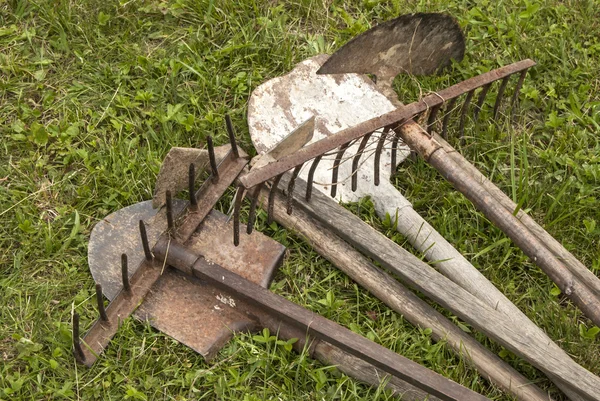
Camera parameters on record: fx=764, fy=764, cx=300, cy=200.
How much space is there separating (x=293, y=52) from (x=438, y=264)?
148cm

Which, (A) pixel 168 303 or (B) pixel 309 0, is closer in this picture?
(A) pixel 168 303

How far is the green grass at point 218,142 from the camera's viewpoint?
3.17 metres

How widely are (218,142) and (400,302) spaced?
4.05ft

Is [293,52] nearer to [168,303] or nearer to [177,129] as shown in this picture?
[177,129]

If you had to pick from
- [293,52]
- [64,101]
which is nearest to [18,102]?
[64,101]

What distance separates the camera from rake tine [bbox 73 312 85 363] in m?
2.94

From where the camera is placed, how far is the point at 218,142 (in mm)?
3818

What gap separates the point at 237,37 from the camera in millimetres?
4105

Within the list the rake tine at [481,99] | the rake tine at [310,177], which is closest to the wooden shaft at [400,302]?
the rake tine at [310,177]

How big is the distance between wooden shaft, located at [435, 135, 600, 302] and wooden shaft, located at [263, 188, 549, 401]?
51cm

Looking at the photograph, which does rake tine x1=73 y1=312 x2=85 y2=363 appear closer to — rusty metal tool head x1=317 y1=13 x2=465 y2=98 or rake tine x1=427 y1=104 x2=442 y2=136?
rusty metal tool head x1=317 y1=13 x2=465 y2=98

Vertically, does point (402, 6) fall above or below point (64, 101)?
above

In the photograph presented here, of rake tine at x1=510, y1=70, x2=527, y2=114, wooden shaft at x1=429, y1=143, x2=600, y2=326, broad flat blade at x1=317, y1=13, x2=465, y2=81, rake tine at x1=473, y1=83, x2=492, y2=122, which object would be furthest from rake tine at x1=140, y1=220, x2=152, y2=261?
rake tine at x1=510, y1=70, x2=527, y2=114

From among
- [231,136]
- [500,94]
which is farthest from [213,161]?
[500,94]
